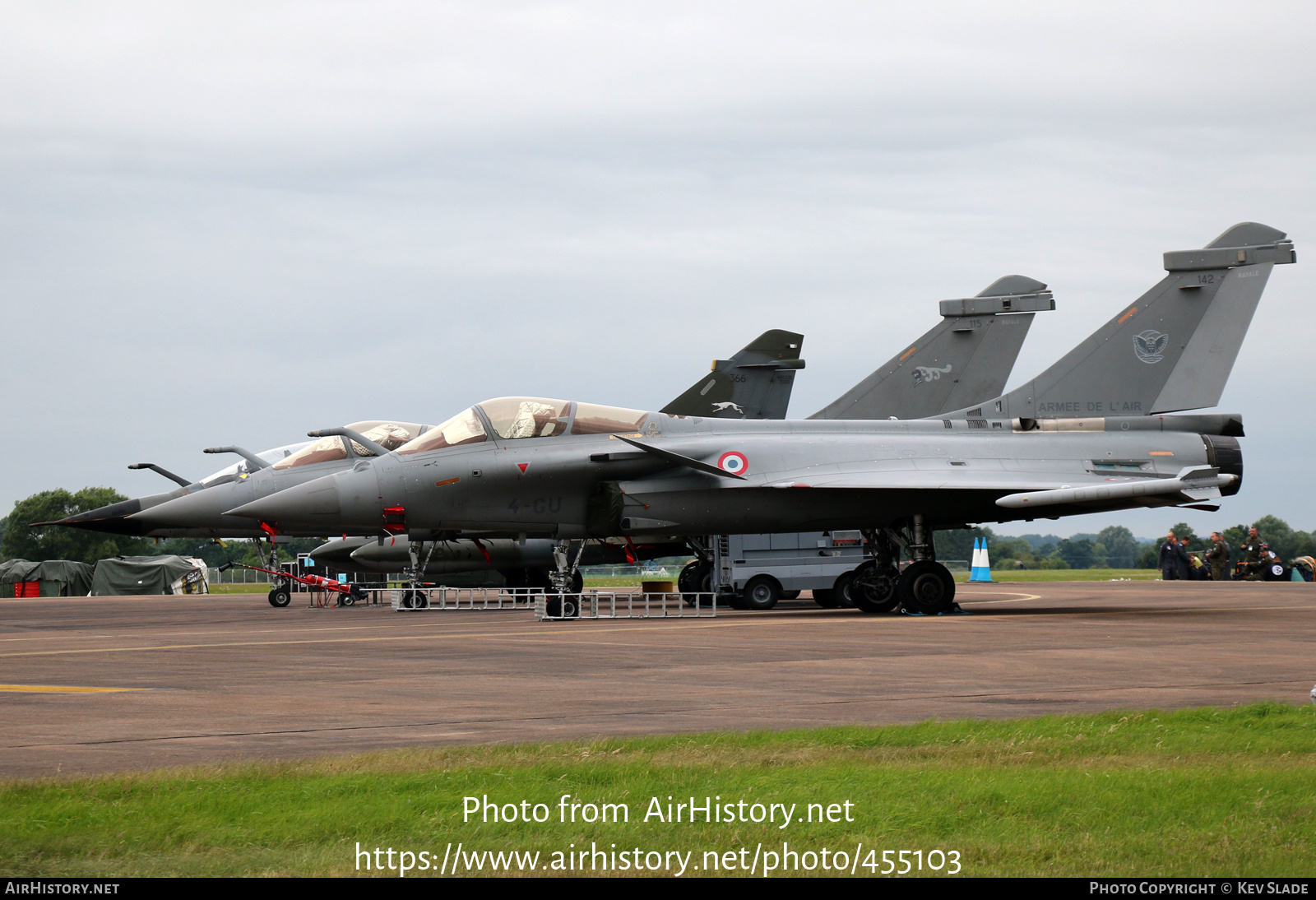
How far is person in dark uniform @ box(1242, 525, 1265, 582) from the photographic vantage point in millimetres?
31141

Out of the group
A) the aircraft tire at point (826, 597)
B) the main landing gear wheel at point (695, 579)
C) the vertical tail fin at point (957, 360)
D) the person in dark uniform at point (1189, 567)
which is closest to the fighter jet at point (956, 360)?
the vertical tail fin at point (957, 360)

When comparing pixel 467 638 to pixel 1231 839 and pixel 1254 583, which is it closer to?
pixel 1231 839

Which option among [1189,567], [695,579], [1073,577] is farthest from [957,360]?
[1073,577]

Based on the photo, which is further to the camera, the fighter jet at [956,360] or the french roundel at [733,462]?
the fighter jet at [956,360]

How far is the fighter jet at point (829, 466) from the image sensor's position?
16.9m

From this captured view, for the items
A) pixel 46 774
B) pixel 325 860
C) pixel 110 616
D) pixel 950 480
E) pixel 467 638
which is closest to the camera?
pixel 325 860

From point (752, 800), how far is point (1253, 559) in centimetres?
3040

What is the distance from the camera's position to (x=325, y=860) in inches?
147

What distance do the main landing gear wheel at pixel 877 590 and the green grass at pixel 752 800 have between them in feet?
39.5

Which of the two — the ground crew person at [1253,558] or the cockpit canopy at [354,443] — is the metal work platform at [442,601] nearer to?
the cockpit canopy at [354,443]

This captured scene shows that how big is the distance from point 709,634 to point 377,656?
3.79 meters

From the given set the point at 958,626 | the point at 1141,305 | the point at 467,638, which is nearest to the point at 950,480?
the point at 958,626

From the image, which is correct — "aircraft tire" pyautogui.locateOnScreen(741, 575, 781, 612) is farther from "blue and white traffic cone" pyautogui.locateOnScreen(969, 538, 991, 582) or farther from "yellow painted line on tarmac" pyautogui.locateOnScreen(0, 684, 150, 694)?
"blue and white traffic cone" pyautogui.locateOnScreen(969, 538, 991, 582)

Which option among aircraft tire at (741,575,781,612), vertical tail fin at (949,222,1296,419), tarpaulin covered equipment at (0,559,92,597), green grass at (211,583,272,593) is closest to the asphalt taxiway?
vertical tail fin at (949,222,1296,419)
